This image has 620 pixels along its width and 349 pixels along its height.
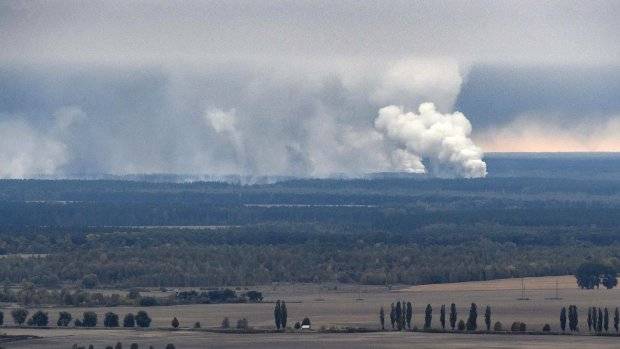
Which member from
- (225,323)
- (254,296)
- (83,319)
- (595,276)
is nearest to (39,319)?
(83,319)

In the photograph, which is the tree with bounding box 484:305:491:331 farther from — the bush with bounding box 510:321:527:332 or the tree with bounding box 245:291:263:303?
the tree with bounding box 245:291:263:303

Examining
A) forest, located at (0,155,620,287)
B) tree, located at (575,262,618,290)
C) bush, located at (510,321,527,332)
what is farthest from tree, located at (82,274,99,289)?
bush, located at (510,321,527,332)

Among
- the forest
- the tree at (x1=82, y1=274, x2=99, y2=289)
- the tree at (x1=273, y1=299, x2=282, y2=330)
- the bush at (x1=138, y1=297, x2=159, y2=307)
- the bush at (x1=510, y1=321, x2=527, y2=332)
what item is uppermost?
the forest

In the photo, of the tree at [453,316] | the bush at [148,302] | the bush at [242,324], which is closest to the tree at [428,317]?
the tree at [453,316]

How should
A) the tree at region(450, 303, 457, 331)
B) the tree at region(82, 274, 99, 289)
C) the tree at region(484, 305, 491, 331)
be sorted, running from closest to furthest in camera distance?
the tree at region(484, 305, 491, 331), the tree at region(450, 303, 457, 331), the tree at region(82, 274, 99, 289)

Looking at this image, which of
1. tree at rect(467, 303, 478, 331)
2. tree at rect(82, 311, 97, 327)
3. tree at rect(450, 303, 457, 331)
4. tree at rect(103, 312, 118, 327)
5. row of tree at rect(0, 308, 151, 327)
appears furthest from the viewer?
tree at rect(82, 311, 97, 327)

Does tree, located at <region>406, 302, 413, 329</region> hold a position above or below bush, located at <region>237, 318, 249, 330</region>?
above

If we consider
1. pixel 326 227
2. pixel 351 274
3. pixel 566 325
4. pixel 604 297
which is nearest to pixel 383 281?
pixel 351 274
